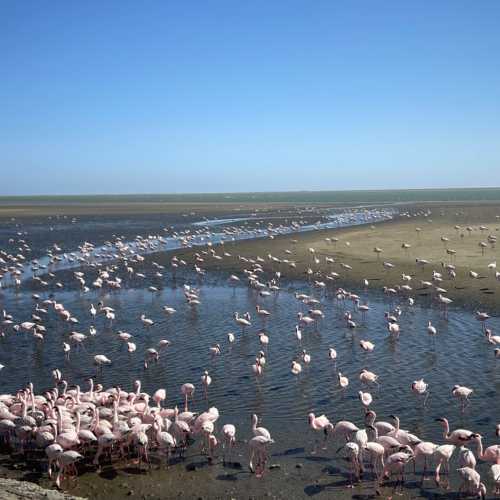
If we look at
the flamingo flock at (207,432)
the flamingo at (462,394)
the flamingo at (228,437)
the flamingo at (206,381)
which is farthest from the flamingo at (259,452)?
the flamingo at (462,394)

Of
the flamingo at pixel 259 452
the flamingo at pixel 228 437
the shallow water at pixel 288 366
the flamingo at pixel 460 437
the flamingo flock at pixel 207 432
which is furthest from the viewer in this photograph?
the shallow water at pixel 288 366

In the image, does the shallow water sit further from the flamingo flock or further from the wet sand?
the wet sand

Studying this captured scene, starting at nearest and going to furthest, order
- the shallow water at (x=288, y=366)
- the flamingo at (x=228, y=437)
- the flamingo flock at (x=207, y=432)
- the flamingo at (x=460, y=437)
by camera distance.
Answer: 1. the flamingo flock at (x=207, y=432)
2. the flamingo at (x=460, y=437)
3. the flamingo at (x=228, y=437)
4. the shallow water at (x=288, y=366)

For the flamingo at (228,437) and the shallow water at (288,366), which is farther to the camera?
the shallow water at (288,366)

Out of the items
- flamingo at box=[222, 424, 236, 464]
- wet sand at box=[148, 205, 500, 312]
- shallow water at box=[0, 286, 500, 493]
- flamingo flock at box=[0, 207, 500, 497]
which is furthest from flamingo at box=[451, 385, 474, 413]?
wet sand at box=[148, 205, 500, 312]

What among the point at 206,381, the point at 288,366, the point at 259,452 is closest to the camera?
the point at 259,452

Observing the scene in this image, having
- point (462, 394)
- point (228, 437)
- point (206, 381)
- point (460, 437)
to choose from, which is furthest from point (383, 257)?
point (228, 437)

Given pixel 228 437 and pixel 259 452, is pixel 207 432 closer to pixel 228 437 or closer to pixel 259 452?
pixel 228 437

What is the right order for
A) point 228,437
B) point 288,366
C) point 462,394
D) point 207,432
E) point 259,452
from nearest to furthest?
point 259,452 < point 207,432 < point 228,437 < point 462,394 < point 288,366

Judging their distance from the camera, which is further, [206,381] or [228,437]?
[206,381]

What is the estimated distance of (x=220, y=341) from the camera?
19.1 metres

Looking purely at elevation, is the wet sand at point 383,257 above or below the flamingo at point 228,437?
above

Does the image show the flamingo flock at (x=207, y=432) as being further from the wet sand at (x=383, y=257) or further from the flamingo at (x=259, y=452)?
the wet sand at (x=383, y=257)

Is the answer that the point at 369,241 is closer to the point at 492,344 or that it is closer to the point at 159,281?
the point at 159,281
